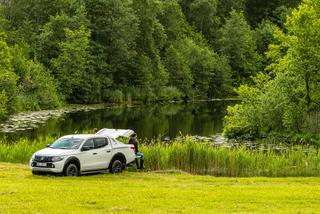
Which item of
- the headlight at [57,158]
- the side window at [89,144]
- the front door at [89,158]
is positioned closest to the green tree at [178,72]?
the side window at [89,144]

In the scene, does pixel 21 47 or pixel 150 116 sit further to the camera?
pixel 21 47

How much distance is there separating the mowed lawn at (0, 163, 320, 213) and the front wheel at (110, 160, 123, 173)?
4.56 feet

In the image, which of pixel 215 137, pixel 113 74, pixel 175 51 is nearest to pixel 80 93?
pixel 113 74

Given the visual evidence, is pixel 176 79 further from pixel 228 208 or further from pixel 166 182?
pixel 228 208

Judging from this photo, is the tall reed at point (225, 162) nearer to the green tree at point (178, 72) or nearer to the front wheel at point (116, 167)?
the front wheel at point (116, 167)

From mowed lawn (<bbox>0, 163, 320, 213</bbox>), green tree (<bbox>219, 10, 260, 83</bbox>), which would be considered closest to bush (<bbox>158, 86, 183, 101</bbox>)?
green tree (<bbox>219, 10, 260, 83</bbox>)

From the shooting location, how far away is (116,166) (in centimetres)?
2731

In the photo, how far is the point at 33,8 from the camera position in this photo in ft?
314

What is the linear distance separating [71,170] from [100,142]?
7.71 feet

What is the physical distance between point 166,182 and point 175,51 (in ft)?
281

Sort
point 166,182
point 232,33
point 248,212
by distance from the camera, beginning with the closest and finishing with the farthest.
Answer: point 248,212 → point 166,182 → point 232,33

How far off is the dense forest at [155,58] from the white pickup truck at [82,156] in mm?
23326

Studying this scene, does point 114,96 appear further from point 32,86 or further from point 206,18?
point 206,18

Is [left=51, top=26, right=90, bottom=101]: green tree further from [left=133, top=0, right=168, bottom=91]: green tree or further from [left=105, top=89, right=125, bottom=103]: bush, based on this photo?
[left=133, top=0, right=168, bottom=91]: green tree
